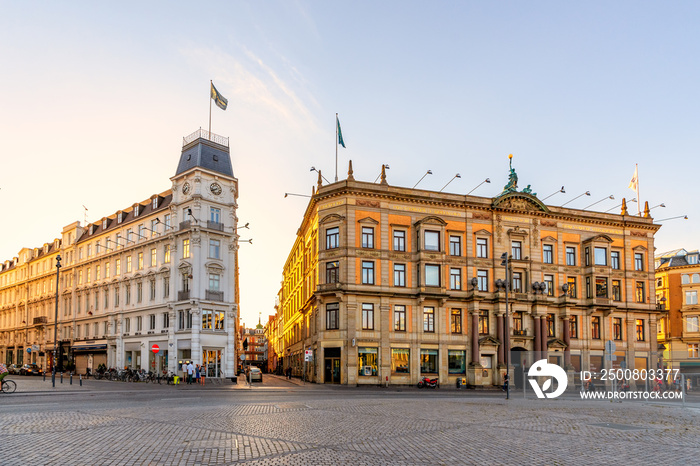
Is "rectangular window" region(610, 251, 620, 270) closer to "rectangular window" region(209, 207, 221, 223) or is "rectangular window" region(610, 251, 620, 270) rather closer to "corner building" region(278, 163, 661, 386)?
"corner building" region(278, 163, 661, 386)

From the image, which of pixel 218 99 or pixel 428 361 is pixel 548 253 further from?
pixel 218 99

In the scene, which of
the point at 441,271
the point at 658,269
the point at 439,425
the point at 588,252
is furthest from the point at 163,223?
the point at 658,269

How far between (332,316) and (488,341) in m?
14.4

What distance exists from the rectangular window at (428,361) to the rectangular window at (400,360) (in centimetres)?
130

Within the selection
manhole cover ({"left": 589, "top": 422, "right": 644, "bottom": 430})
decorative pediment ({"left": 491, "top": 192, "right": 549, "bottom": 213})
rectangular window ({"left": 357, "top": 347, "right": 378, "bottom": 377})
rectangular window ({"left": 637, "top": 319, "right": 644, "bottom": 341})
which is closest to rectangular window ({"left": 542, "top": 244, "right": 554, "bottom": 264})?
decorative pediment ({"left": 491, "top": 192, "right": 549, "bottom": 213})

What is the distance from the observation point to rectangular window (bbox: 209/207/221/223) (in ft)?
186

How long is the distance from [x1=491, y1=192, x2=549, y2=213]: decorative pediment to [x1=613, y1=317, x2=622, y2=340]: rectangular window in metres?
13.6

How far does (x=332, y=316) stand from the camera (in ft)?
169

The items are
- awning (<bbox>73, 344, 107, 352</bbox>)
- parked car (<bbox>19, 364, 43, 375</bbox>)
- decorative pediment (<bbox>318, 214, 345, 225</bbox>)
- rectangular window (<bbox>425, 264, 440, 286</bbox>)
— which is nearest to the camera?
decorative pediment (<bbox>318, 214, 345, 225</bbox>)

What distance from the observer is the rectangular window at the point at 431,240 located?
2098 inches

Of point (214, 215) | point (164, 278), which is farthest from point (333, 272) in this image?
point (164, 278)

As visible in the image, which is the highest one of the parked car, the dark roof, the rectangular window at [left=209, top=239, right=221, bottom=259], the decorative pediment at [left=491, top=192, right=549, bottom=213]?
the dark roof

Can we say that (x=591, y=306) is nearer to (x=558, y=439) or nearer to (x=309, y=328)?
(x=309, y=328)

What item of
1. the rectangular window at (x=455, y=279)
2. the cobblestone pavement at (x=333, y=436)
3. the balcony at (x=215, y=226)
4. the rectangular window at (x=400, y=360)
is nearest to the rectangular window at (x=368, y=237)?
the rectangular window at (x=455, y=279)
